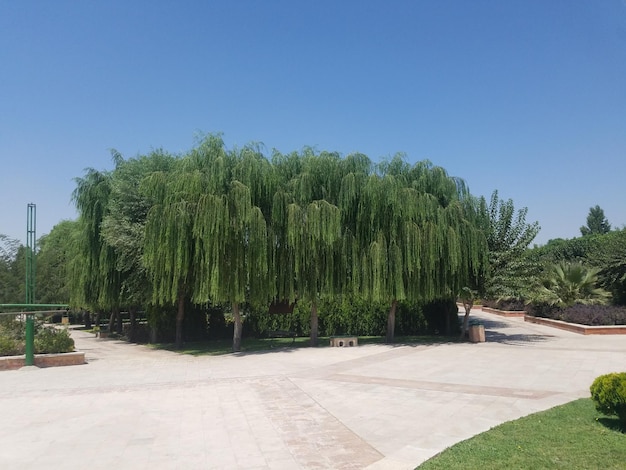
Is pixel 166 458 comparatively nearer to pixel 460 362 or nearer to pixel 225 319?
pixel 460 362

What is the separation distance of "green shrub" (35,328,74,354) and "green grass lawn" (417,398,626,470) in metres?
14.2

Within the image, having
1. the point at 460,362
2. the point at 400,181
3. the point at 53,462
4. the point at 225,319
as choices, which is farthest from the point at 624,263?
the point at 53,462

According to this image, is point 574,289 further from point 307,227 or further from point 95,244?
point 95,244

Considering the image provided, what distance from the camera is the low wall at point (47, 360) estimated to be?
14.6 meters

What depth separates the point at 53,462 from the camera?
20.4 ft

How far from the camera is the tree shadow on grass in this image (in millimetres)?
6426

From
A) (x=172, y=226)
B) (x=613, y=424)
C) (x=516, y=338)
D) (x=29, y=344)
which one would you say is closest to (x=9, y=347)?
(x=29, y=344)

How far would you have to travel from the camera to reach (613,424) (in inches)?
262

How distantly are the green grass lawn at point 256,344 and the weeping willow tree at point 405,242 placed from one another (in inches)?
112

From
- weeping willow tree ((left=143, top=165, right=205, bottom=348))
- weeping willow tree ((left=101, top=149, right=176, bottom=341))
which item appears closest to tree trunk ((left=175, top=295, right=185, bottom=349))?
weeping willow tree ((left=101, top=149, right=176, bottom=341))

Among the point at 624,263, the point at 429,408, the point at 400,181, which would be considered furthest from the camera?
the point at 624,263

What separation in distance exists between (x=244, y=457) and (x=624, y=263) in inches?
958

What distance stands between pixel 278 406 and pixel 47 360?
9.91 meters

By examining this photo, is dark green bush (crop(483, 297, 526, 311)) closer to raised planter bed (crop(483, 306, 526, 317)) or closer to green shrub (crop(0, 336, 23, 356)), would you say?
raised planter bed (crop(483, 306, 526, 317))
